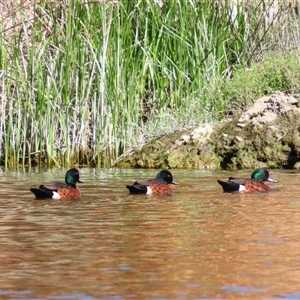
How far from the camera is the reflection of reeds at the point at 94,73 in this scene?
595 inches

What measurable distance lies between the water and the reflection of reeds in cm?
302

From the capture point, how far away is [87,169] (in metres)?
15.0

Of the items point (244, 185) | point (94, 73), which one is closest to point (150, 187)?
point (244, 185)

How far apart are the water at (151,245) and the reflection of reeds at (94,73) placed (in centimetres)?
302

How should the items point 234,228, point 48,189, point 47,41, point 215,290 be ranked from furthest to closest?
1. point 47,41
2. point 48,189
3. point 234,228
4. point 215,290


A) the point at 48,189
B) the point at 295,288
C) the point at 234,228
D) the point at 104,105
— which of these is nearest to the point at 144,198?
the point at 48,189

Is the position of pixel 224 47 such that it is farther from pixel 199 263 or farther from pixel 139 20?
pixel 199 263

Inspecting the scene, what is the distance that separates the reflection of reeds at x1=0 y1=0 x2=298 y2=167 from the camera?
49.6 feet

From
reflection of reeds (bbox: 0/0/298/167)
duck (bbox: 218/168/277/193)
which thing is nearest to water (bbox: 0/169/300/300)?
duck (bbox: 218/168/277/193)

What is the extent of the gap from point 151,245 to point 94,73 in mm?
7891

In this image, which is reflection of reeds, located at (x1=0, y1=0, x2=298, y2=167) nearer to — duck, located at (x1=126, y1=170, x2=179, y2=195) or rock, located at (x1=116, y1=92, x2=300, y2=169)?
rock, located at (x1=116, y1=92, x2=300, y2=169)

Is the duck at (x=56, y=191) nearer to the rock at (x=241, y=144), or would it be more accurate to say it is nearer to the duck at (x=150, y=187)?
the duck at (x=150, y=187)

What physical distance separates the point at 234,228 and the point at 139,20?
26.6ft

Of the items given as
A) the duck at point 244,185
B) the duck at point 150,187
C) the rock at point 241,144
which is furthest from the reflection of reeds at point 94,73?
the duck at point 244,185
